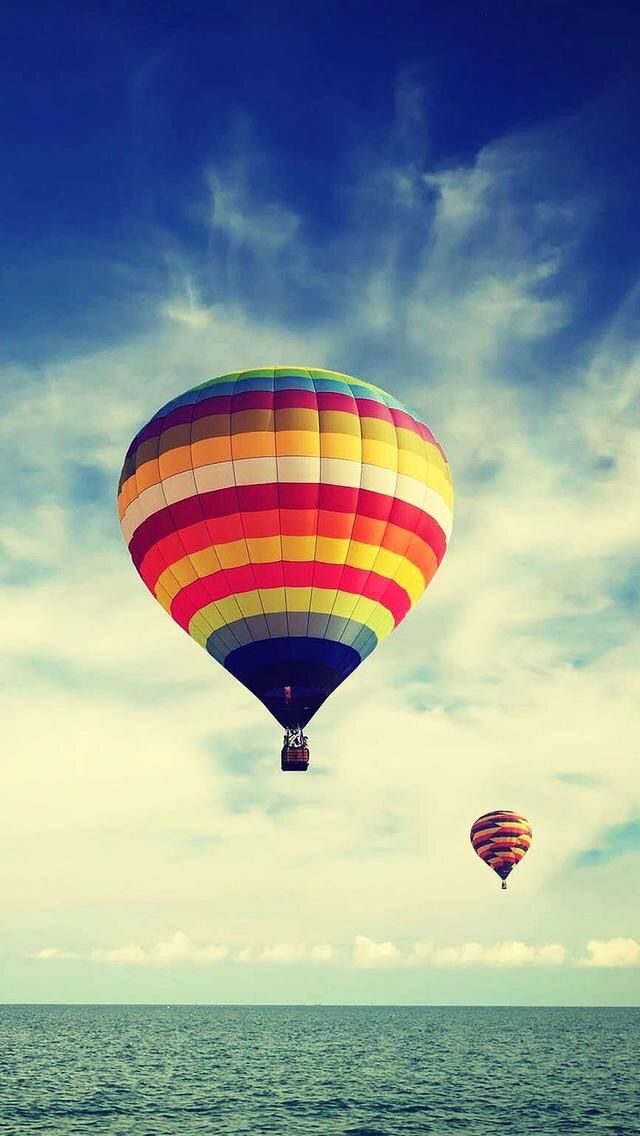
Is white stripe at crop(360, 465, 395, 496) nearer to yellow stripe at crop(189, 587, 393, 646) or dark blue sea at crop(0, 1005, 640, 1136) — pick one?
yellow stripe at crop(189, 587, 393, 646)

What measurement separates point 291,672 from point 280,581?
2.66 metres

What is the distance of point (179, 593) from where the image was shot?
3002 centimetres

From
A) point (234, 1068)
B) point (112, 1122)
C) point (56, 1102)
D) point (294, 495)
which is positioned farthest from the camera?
point (234, 1068)

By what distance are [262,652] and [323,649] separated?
69.9 inches

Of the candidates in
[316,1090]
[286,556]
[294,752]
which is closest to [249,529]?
[286,556]

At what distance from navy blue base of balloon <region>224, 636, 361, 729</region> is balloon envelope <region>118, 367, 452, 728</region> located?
41mm

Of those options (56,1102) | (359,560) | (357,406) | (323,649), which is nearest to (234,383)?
(357,406)

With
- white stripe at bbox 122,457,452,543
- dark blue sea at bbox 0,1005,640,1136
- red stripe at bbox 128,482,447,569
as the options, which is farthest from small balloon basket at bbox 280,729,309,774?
dark blue sea at bbox 0,1005,640,1136

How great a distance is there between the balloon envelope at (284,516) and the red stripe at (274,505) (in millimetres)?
34

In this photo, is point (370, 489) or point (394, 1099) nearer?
point (370, 489)

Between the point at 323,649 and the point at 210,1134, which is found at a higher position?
the point at 323,649

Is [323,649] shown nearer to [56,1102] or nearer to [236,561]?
[236,561]

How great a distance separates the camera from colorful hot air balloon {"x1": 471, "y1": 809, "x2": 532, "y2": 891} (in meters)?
74.7

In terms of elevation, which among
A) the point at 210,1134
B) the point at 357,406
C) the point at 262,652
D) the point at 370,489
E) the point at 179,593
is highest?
the point at 357,406
